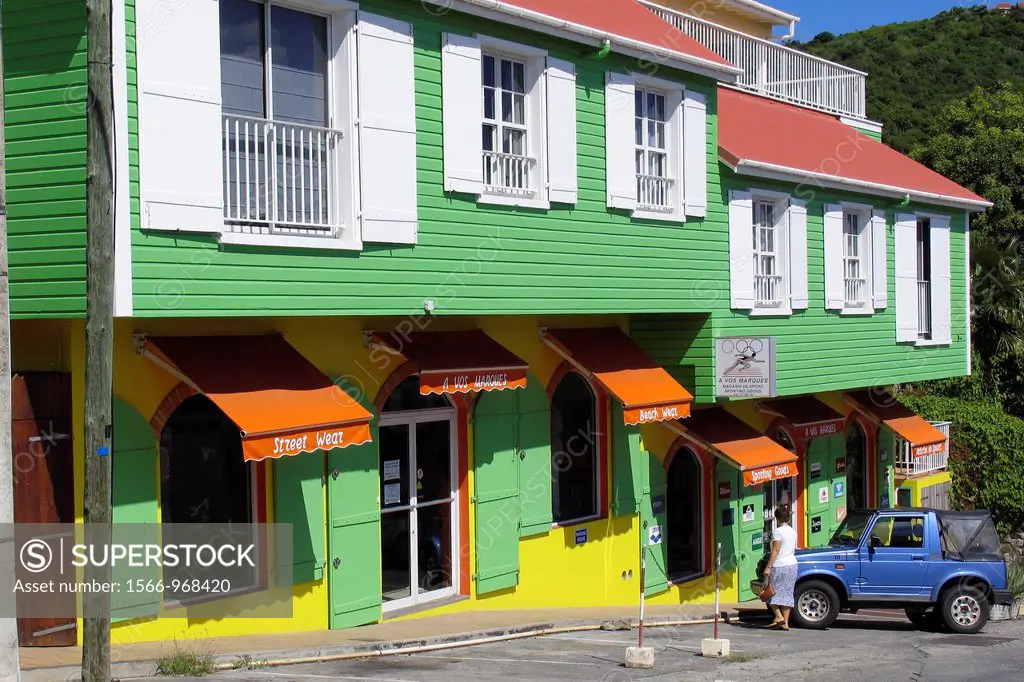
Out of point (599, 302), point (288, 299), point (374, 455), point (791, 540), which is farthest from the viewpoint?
point (791, 540)

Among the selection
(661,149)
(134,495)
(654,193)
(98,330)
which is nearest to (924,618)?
(654,193)

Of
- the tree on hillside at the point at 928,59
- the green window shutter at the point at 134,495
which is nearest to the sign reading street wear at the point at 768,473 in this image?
the green window shutter at the point at 134,495

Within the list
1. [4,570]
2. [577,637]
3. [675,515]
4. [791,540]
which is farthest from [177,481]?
[675,515]

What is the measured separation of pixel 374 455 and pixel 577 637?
3.14 m

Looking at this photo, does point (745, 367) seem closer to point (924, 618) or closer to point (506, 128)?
point (924, 618)

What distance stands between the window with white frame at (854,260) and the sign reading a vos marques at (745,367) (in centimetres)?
466

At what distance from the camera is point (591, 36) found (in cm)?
1406

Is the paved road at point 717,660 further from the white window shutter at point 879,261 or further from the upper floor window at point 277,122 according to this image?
the white window shutter at point 879,261

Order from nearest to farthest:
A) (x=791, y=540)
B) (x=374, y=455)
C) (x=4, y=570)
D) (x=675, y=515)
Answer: (x=4, y=570)
(x=374, y=455)
(x=791, y=540)
(x=675, y=515)

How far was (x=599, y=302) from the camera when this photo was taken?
14.7m

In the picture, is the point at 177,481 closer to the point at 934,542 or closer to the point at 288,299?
the point at 288,299

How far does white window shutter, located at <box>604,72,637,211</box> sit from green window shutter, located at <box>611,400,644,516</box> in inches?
132

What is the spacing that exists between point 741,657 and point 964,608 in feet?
17.1

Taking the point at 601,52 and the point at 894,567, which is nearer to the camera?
the point at 601,52
